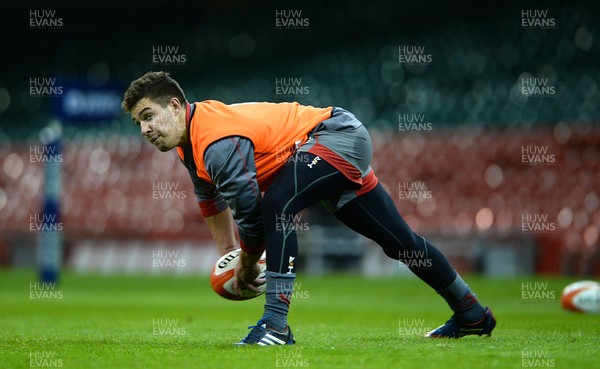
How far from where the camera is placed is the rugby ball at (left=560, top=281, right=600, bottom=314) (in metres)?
8.65

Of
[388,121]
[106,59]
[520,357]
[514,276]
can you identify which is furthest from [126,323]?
[106,59]

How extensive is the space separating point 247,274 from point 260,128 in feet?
3.01

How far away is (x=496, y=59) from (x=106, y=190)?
993cm

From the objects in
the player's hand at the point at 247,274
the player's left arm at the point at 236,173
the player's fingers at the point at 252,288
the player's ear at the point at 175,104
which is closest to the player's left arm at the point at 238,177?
the player's left arm at the point at 236,173

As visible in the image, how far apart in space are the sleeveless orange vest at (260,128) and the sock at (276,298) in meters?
0.60

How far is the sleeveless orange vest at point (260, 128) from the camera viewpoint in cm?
500

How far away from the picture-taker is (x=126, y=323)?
7.75 metres

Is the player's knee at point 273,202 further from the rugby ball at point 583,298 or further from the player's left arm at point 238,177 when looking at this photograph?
the rugby ball at point 583,298

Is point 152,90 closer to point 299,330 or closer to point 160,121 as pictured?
point 160,121

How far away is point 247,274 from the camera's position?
543 centimetres

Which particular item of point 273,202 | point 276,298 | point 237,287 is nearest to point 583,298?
point 237,287

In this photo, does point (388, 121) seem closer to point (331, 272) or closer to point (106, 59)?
point (331, 272)

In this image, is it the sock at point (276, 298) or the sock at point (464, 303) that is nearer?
the sock at point (276, 298)

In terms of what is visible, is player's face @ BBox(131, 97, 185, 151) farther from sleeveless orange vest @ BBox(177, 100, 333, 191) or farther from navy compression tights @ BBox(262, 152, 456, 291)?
navy compression tights @ BBox(262, 152, 456, 291)
